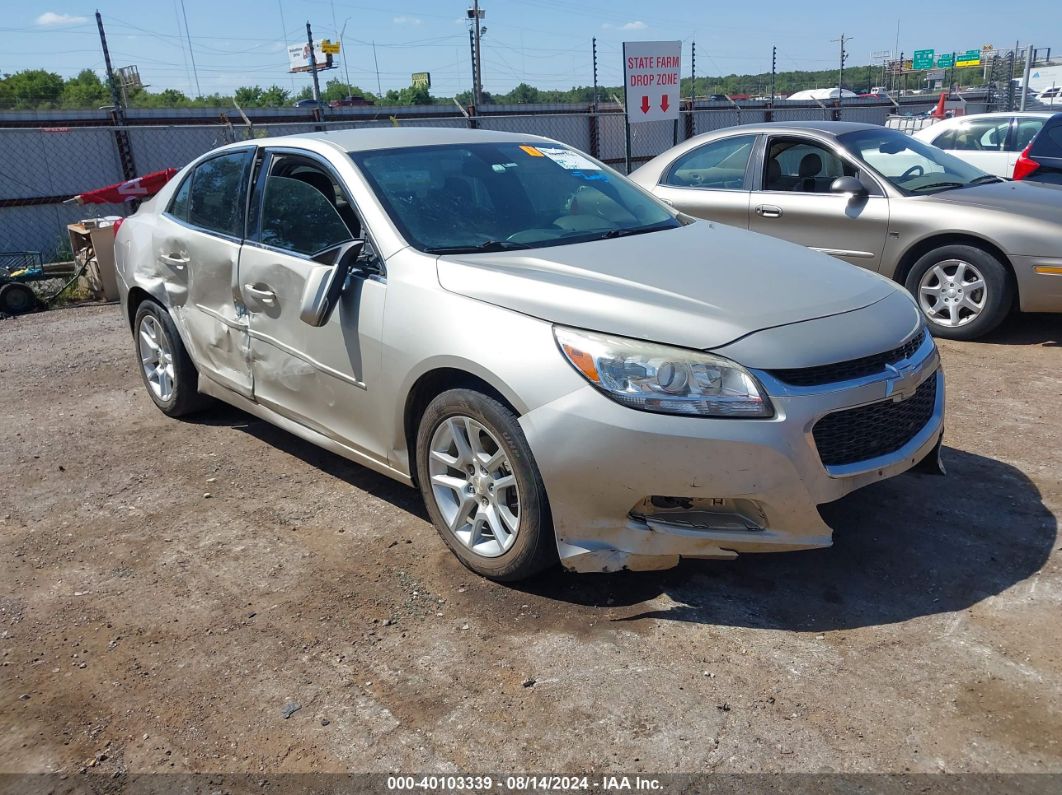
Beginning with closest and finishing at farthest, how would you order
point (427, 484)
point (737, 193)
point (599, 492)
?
point (599, 492) → point (427, 484) → point (737, 193)

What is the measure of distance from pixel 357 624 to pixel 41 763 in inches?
41.4

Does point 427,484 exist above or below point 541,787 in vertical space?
above

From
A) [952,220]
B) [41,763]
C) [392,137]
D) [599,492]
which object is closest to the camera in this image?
[41,763]

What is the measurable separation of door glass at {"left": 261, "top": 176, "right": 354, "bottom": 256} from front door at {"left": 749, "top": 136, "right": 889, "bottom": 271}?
4237 millimetres

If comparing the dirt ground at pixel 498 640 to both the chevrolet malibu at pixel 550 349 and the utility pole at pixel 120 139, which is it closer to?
the chevrolet malibu at pixel 550 349

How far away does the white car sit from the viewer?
35.3 feet

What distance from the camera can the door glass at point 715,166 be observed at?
7473mm

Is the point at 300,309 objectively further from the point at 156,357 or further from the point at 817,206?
the point at 817,206

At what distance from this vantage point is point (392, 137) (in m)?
4.43

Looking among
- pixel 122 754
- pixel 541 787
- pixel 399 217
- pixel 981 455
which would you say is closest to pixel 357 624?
pixel 122 754

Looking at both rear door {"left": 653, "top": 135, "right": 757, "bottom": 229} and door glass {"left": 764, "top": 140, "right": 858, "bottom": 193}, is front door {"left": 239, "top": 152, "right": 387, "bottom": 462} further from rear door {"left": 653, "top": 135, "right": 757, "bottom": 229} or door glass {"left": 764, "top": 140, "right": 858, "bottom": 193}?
door glass {"left": 764, "top": 140, "right": 858, "bottom": 193}

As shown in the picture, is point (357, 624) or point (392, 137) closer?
point (357, 624)

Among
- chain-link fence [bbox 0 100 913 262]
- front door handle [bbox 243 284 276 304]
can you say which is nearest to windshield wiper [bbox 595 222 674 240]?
front door handle [bbox 243 284 276 304]

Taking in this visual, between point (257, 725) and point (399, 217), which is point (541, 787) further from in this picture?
point (399, 217)
